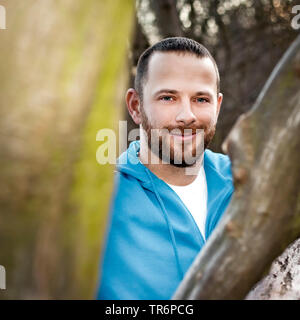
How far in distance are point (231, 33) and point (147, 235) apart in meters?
4.78

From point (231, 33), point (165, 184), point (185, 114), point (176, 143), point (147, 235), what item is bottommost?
point (147, 235)

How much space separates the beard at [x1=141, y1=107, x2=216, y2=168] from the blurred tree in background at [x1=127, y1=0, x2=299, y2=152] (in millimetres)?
2903

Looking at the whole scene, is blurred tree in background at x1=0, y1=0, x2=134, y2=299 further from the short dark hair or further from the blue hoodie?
the short dark hair

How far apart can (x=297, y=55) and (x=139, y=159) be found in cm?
105

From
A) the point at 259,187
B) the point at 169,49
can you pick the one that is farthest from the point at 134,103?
the point at 259,187

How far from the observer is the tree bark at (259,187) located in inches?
36.8

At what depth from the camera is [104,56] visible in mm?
801

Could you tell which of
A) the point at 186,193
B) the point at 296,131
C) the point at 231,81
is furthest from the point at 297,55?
the point at 231,81

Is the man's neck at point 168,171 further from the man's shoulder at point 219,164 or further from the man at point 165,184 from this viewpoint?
the man's shoulder at point 219,164

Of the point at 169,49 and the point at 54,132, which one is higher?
the point at 169,49

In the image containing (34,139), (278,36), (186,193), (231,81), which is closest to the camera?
(34,139)

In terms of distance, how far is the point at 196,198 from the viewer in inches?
71.1

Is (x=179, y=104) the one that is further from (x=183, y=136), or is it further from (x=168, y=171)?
(x=168, y=171)
